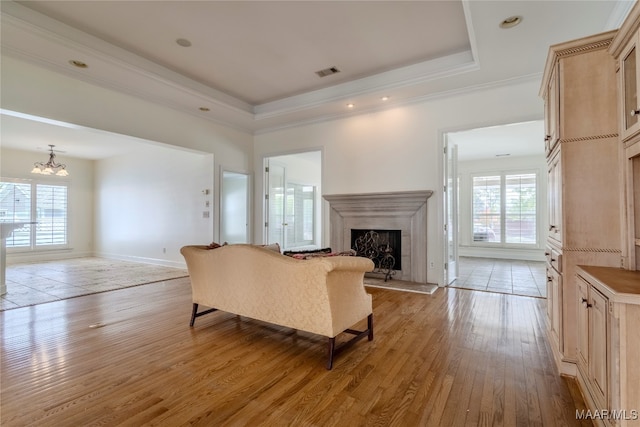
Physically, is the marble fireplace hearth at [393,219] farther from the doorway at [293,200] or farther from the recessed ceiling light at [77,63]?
the recessed ceiling light at [77,63]

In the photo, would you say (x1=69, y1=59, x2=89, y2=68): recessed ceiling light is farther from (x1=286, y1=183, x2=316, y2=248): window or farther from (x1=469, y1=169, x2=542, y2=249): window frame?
(x1=469, y1=169, x2=542, y2=249): window frame

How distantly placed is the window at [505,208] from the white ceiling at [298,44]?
4901 mm

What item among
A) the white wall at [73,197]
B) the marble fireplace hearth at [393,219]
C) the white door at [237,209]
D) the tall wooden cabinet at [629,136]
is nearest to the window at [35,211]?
the white wall at [73,197]

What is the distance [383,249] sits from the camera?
5.18 metres

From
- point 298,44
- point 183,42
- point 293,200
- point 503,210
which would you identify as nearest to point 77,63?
point 183,42

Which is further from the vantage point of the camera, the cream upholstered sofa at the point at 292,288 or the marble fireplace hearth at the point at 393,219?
the marble fireplace hearth at the point at 393,219

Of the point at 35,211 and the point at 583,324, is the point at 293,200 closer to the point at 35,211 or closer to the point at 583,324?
the point at 35,211

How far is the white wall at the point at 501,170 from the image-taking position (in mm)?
7766

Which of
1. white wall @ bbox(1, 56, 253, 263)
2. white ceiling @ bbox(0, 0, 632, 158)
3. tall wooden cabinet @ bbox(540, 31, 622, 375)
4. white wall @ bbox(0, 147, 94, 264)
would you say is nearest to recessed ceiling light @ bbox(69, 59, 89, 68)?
white ceiling @ bbox(0, 0, 632, 158)

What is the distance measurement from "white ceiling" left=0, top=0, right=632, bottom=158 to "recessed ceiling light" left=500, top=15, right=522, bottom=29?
0.05 metres

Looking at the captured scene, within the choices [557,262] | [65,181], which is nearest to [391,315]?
[557,262]

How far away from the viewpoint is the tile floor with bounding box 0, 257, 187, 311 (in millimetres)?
4274

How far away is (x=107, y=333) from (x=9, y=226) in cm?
299

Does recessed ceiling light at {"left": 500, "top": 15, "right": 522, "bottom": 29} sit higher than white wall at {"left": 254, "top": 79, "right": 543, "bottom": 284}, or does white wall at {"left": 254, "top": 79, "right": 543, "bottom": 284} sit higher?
recessed ceiling light at {"left": 500, "top": 15, "right": 522, "bottom": 29}
